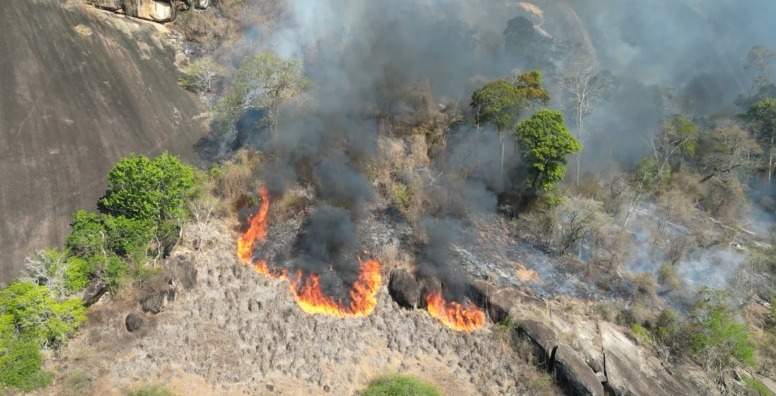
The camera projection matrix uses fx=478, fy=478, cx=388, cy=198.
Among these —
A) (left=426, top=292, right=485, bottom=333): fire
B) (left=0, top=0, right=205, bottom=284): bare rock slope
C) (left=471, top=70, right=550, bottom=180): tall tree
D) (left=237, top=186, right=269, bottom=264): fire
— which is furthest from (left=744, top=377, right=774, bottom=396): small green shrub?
(left=0, top=0, right=205, bottom=284): bare rock slope

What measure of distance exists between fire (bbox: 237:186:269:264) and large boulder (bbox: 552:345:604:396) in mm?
14686

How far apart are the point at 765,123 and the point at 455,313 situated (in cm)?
3575

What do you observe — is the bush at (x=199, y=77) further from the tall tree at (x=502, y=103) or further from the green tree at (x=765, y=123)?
the green tree at (x=765, y=123)

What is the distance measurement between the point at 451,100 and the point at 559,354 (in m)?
22.2

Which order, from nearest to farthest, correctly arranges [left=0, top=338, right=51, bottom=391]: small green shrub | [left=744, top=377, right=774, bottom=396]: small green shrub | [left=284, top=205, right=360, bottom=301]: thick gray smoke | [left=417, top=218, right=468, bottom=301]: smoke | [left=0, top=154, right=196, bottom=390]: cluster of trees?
[left=0, top=338, right=51, bottom=391]: small green shrub, [left=0, top=154, right=196, bottom=390]: cluster of trees, [left=744, top=377, right=774, bottom=396]: small green shrub, [left=284, top=205, right=360, bottom=301]: thick gray smoke, [left=417, top=218, right=468, bottom=301]: smoke

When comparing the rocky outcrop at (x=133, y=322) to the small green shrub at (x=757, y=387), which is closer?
the rocky outcrop at (x=133, y=322)

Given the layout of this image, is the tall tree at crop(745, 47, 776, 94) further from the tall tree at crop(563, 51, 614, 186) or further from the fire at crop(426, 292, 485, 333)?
the fire at crop(426, 292, 485, 333)

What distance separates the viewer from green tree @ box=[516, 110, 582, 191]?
28547 millimetres

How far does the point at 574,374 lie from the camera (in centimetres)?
1977

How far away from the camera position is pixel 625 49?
201ft

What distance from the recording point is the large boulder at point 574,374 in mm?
19438

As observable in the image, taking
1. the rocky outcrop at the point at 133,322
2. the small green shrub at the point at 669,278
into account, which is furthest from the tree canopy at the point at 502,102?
the rocky outcrop at the point at 133,322

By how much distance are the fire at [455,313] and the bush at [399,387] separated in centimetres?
349

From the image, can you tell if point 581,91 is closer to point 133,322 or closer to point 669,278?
point 669,278
